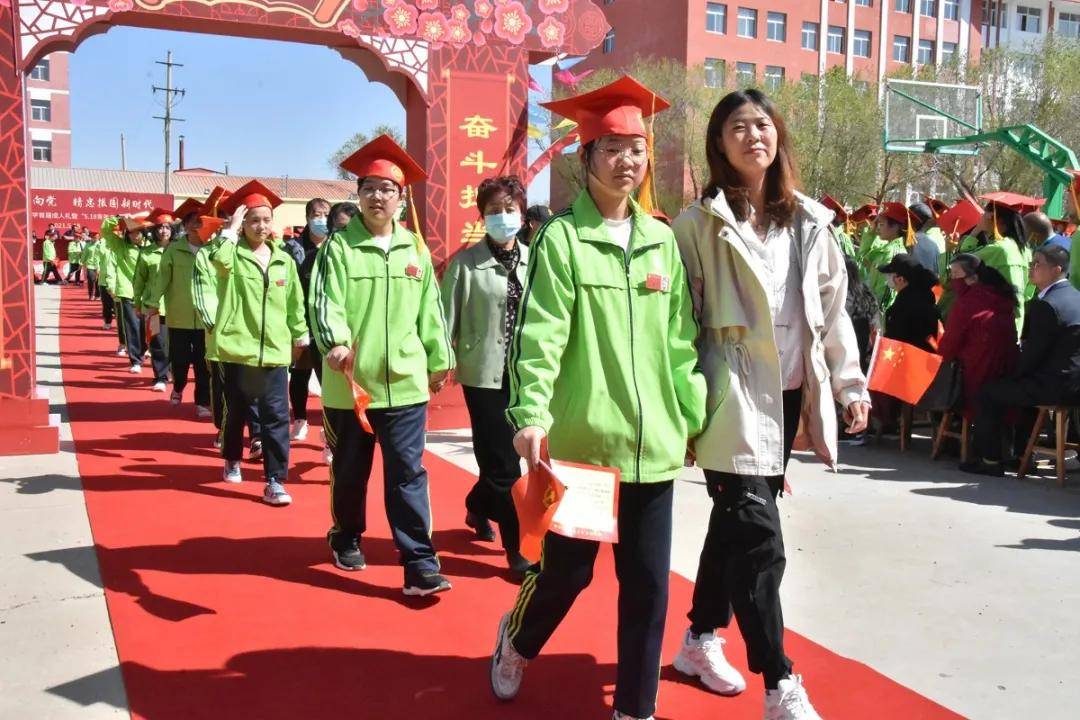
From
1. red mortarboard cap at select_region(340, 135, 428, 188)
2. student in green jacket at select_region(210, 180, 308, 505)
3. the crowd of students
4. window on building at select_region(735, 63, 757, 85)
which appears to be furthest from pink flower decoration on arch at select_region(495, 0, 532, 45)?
window on building at select_region(735, 63, 757, 85)

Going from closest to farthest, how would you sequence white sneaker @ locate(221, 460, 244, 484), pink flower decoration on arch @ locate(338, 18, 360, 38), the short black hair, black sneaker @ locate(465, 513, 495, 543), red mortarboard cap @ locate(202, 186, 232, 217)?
1. black sneaker @ locate(465, 513, 495, 543)
2. white sneaker @ locate(221, 460, 244, 484)
3. the short black hair
4. red mortarboard cap @ locate(202, 186, 232, 217)
5. pink flower decoration on arch @ locate(338, 18, 360, 38)

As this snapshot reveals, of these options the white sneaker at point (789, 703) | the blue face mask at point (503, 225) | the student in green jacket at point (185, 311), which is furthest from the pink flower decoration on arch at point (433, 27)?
the white sneaker at point (789, 703)

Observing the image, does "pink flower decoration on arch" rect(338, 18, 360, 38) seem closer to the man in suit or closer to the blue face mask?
the blue face mask

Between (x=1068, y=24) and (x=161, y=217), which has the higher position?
(x=1068, y=24)

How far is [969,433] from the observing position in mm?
7441

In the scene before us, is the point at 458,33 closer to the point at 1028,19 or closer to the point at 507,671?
the point at 507,671

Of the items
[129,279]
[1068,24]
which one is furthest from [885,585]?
[1068,24]

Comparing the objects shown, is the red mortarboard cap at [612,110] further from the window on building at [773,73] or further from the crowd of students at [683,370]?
the window on building at [773,73]

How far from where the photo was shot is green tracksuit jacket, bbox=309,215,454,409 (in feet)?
14.0

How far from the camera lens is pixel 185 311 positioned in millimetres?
9383

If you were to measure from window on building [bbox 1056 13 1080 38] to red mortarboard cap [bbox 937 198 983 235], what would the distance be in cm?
4869

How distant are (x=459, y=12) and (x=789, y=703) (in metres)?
6.48

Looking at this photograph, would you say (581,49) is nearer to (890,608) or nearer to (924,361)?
(924,361)

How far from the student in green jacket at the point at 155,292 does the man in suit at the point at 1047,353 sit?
7.87 metres
